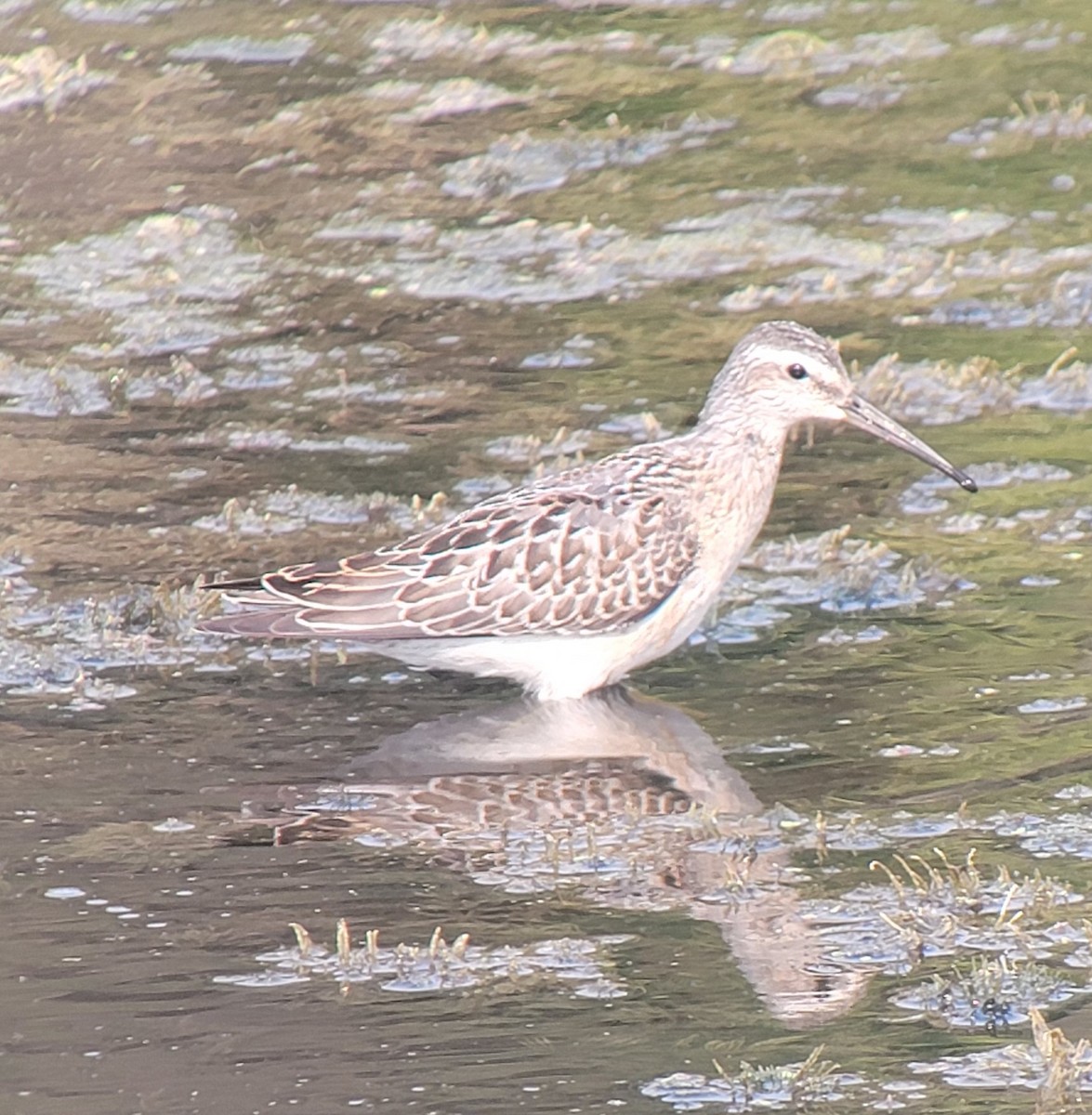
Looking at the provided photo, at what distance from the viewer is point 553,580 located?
877cm

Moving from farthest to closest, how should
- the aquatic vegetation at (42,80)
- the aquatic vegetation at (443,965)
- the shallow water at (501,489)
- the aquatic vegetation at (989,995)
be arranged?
the aquatic vegetation at (42,80) → the aquatic vegetation at (443,965) → the shallow water at (501,489) → the aquatic vegetation at (989,995)

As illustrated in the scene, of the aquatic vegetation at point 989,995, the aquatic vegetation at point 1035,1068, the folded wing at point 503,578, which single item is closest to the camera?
the aquatic vegetation at point 1035,1068

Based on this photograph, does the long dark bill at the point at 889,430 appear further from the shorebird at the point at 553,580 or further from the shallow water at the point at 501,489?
the shallow water at the point at 501,489

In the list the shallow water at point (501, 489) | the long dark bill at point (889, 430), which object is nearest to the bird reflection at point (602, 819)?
the shallow water at point (501, 489)

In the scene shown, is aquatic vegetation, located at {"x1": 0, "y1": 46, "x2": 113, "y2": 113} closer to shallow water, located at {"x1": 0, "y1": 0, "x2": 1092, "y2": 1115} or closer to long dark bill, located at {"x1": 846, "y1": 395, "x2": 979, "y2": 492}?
shallow water, located at {"x1": 0, "y1": 0, "x2": 1092, "y2": 1115}

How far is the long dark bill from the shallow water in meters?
0.42

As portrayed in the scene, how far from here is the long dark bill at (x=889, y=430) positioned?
923 cm

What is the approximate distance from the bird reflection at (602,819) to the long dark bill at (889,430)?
4.51 feet

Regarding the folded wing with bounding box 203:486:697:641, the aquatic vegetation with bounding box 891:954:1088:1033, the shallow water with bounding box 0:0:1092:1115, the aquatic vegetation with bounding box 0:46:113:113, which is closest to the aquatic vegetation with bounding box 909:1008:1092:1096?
the shallow water with bounding box 0:0:1092:1115

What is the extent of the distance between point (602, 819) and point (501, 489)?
2999 millimetres

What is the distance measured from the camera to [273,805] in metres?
7.69

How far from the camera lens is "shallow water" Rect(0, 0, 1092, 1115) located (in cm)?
626

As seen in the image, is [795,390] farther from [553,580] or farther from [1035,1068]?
[1035,1068]

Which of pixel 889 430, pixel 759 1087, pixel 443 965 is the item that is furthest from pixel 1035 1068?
pixel 889 430
